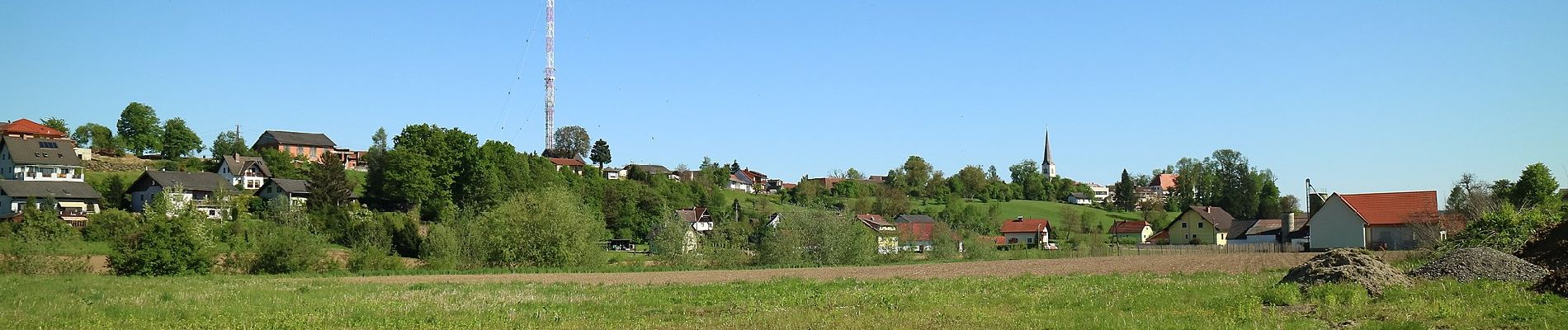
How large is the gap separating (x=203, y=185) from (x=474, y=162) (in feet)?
90.2

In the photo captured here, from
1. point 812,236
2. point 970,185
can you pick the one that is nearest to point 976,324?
point 812,236

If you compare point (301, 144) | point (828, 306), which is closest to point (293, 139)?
point (301, 144)

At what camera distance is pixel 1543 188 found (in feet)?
223

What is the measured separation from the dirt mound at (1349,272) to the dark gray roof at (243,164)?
114m

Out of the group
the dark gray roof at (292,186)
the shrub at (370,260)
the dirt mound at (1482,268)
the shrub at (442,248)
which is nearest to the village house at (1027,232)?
the dark gray roof at (292,186)

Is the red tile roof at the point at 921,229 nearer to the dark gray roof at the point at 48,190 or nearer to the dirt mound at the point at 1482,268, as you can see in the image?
the dark gray roof at the point at 48,190

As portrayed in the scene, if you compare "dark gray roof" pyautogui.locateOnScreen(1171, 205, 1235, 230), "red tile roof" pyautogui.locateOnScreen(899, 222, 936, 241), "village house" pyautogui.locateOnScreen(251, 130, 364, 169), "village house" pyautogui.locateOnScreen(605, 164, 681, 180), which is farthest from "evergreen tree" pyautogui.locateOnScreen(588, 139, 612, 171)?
"dark gray roof" pyautogui.locateOnScreen(1171, 205, 1235, 230)

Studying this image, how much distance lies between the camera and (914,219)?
464ft

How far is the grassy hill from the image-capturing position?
152000mm

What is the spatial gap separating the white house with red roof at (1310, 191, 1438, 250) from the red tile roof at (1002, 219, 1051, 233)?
52.2 meters

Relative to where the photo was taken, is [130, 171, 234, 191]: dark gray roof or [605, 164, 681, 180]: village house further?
[605, 164, 681, 180]: village house

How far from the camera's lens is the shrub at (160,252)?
50.9m

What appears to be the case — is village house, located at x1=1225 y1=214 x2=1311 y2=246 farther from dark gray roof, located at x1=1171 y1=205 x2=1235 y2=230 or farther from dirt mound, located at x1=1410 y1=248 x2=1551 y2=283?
dirt mound, located at x1=1410 y1=248 x2=1551 y2=283

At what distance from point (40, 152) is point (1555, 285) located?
12032cm
